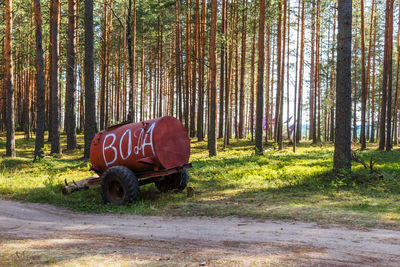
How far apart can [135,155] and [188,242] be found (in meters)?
4.03

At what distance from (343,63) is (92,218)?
29.7ft

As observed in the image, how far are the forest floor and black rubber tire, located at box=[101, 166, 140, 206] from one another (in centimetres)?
28

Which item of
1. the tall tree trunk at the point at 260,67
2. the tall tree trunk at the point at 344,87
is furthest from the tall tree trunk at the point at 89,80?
the tall tree trunk at the point at 344,87

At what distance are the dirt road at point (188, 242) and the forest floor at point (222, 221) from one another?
15mm

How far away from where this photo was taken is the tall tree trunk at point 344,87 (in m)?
10.6

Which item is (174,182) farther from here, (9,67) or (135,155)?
(9,67)

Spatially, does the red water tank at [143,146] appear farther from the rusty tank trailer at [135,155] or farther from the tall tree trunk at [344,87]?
the tall tree trunk at [344,87]

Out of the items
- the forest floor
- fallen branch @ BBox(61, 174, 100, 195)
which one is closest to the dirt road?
the forest floor

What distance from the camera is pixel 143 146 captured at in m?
8.62

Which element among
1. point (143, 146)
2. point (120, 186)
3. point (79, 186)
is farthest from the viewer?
point (79, 186)

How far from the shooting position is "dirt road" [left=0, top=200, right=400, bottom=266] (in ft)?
14.1

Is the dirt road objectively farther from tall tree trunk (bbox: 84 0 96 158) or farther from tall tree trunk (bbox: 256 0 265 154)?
tall tree trunk (bbox: 256 0 265 154)

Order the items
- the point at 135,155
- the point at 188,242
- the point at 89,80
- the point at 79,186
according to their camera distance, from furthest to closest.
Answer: the point at 89,80
the point at 79,186
the point at 135,155
the point at 188,242

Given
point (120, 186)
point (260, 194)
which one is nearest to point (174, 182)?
point (120, 186)
